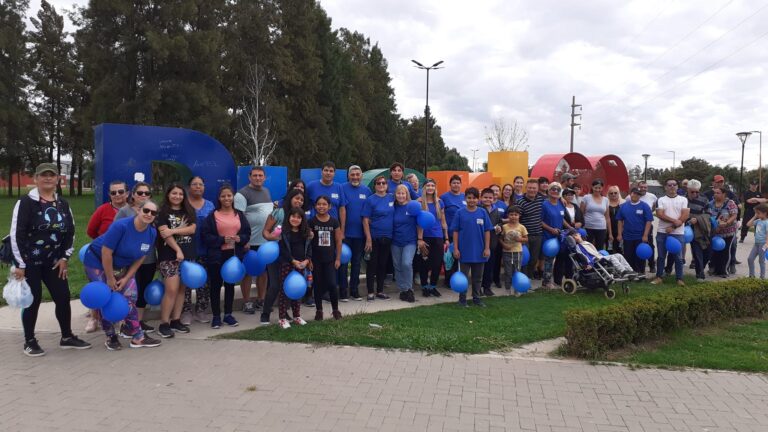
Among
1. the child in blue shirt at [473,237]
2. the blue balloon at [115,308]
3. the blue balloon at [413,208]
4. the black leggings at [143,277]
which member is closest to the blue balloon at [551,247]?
the child in blue shirt at [473,237]

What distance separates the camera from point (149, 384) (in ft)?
13.4

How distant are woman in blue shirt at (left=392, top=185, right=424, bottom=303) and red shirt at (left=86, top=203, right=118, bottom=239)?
11.5 ft

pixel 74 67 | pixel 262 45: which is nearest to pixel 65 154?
pixel 74 67

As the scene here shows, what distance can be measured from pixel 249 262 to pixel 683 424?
4.43 metres

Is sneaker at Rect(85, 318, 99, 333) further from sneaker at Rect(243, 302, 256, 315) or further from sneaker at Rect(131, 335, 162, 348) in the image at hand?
sneaker at Rect(243, 302, 256, 315)

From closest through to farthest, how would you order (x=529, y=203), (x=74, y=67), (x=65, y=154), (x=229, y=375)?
(x=229, y=375)
(x=529, y=203)
(x=74, y=67)
(x=65, y=154)

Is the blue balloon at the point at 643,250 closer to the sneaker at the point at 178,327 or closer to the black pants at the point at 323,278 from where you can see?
the black pants at the point at 323,278

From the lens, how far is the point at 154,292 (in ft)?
17.7

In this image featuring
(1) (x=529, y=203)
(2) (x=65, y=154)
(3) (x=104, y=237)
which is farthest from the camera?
(2) (x=65, y=154)

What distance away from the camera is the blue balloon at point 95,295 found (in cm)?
465

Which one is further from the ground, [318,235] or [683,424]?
[318,235]

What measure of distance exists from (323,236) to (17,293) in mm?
2976

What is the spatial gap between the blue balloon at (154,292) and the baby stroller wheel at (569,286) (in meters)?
5.80

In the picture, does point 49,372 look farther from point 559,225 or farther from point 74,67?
point 74,67
